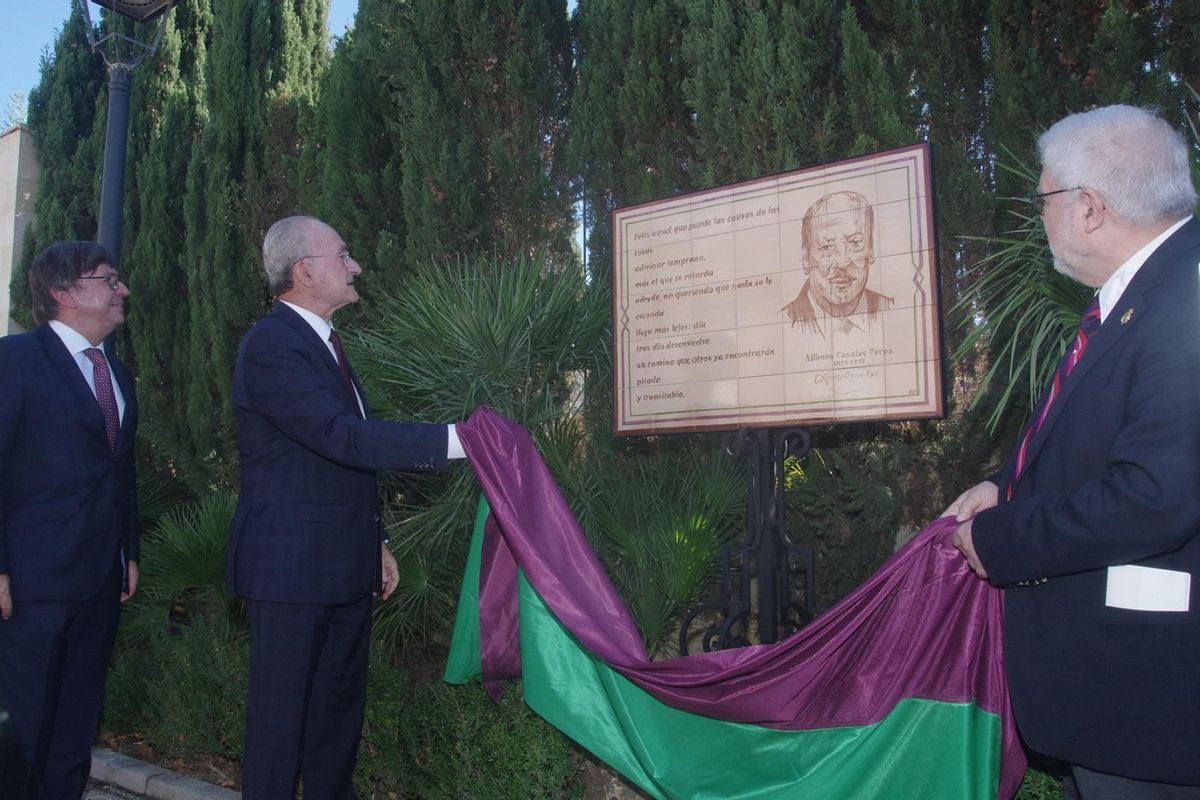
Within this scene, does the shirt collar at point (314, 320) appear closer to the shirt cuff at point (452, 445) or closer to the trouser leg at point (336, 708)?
the shirt cuff at point (452, 445)

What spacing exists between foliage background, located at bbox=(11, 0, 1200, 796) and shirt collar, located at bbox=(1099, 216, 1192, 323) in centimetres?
137

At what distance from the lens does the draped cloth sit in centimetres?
263

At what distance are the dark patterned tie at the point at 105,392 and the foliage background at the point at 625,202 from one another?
4.96 ft

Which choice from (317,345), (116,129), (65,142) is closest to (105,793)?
(317,345)

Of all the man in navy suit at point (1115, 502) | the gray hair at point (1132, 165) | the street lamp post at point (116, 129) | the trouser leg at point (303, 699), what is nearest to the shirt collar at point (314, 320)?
the trouser leg at point (303, 699)

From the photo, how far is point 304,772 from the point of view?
134 inches

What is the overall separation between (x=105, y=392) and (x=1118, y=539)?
340cm

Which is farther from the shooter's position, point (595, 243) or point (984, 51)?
point (595, 243)

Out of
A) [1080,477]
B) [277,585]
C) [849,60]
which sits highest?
[849,60]

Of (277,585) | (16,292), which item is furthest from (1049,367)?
(16,292)

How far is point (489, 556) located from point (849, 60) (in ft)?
10.2

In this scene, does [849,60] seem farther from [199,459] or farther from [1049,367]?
[199,459]

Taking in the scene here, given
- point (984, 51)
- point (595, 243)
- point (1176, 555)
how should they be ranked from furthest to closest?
1. point (595, 243)
2. point (984, 51)
3. point (1176, 555)

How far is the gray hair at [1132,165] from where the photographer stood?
2.08 meters
